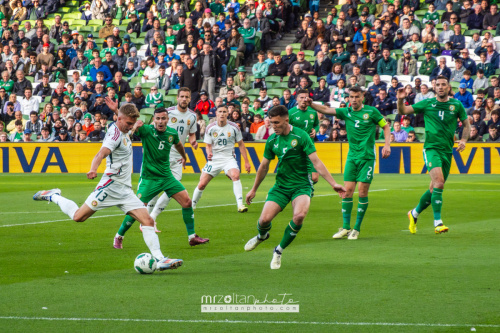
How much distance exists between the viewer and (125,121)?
8.81 metres

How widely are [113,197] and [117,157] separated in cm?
52

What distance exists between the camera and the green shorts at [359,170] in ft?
37.0

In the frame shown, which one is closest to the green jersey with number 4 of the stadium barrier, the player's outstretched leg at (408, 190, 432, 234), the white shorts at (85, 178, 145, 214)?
the white shorts at (85, 178, 145, 214)

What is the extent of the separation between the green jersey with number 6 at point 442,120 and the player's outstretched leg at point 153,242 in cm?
520

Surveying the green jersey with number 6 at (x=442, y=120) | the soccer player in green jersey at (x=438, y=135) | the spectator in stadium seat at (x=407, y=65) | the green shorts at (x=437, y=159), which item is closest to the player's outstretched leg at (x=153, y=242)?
the soccer player in green jersey at (x=438, y=135)

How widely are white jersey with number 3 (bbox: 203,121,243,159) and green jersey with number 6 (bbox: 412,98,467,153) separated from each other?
4.46 m

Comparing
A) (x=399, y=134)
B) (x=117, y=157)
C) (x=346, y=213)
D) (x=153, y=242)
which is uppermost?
(x=117, y=157)

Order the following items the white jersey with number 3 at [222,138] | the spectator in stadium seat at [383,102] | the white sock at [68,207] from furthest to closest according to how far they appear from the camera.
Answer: the spectator in stadium seat at [383,102] → the white jersey with number 3 at [222,138] → the white sock at [68,207]

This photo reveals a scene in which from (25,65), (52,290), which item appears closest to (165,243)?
(52,290)

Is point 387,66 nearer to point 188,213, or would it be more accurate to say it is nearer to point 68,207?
point 188,213

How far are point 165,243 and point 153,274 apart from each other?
248 centimetres

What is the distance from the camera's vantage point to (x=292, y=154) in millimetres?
8883

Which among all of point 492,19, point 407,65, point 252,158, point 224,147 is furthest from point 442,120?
point 492,19

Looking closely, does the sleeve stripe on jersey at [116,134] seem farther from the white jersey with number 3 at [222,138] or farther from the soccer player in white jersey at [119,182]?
the white jersey with number 3 at [222,138]
